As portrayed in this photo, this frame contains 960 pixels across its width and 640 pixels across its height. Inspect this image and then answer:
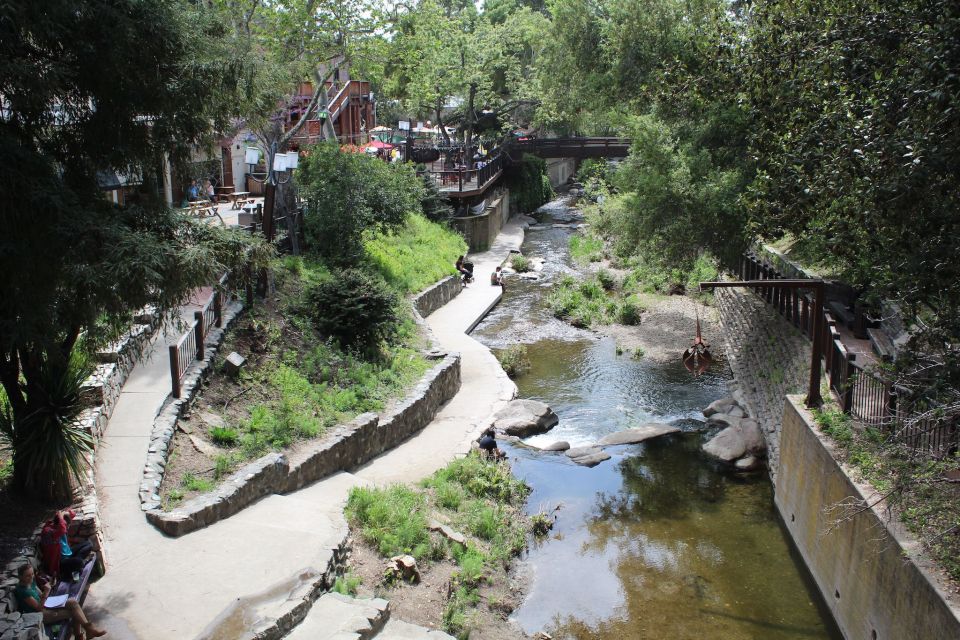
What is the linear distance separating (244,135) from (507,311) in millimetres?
13424

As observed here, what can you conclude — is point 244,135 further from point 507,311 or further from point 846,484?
point 846,484

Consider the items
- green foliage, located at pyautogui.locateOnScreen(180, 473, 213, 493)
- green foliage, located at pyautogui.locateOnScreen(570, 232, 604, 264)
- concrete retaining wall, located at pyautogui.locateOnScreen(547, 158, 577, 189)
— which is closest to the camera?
green foliage, located at pyautogui.locateOnScreen(180, 473, 213, 493)

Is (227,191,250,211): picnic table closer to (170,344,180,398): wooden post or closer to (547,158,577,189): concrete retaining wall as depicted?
(170,344,180,398): wooden post

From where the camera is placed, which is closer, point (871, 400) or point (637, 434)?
point (871, 400)

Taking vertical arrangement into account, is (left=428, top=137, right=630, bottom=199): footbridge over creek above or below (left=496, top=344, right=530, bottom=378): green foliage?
above

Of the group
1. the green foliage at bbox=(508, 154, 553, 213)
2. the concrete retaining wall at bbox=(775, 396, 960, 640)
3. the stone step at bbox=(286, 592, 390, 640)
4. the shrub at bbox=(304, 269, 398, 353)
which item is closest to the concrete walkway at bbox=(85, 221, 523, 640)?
the stone step at bbox=(286, 592, 390, 640)

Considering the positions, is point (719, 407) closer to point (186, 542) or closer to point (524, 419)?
point (524, 419)

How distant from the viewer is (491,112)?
5078 cm

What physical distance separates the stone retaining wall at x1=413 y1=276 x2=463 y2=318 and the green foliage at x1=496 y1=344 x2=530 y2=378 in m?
3.56

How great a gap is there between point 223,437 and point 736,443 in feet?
35.6

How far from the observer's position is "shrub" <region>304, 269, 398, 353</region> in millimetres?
18578

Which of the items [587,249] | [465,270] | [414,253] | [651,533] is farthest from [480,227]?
[651,533]

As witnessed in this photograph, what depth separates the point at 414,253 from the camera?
96.7 feet

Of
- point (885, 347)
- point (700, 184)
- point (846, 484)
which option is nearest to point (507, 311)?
point (700, 184)
